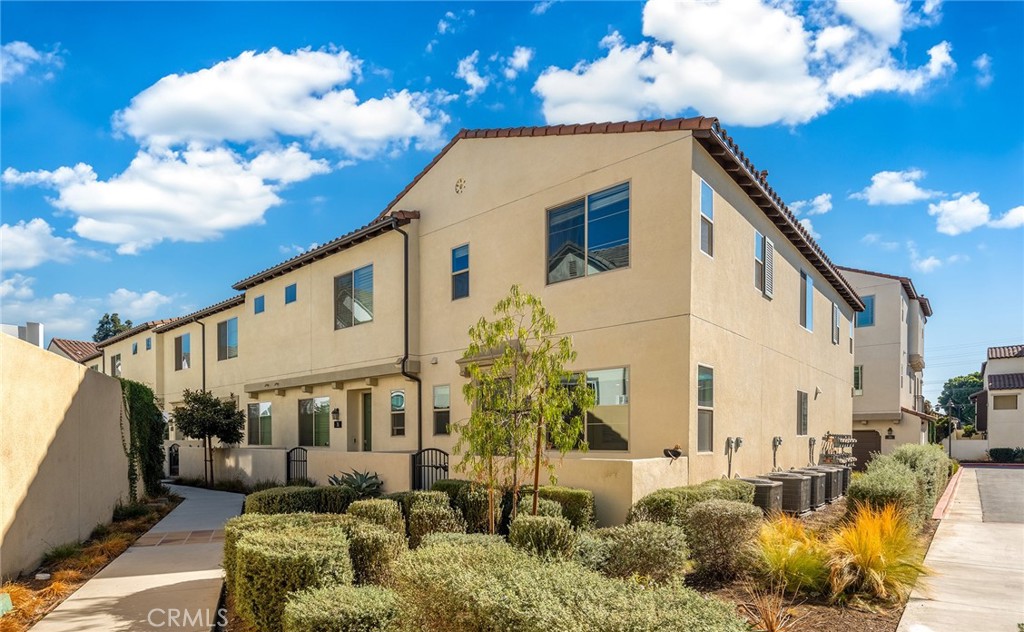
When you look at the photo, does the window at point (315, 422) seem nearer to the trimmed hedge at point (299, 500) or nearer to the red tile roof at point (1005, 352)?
the trimmed hedge at point (299, 500)

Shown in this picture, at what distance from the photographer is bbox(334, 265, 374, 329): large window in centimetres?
1830

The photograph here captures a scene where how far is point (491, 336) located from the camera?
866cm

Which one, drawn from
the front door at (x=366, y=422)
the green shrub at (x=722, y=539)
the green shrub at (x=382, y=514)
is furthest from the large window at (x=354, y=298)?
the green shrub at (x=722, y=539)

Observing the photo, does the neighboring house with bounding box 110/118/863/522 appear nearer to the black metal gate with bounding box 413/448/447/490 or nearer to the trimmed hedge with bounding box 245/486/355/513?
the black metal gate with bounding box 413/448/447/490

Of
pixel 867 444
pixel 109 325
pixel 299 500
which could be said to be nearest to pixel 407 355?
pixel 299 500

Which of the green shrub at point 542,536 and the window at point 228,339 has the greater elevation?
the window at point 228,339

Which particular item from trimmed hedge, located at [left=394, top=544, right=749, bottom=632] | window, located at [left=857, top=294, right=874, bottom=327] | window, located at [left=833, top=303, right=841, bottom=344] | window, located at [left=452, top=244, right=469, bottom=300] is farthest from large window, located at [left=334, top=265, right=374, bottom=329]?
window, located at [left=857, top=294, right=874, bottom=327]

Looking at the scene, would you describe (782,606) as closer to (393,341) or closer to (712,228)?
(712,228)

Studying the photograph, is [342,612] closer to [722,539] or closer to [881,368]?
[722,539]

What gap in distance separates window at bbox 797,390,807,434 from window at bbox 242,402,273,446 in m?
16.3

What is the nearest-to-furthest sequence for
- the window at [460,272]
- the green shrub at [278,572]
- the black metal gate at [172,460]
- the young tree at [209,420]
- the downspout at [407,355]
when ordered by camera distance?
1. the green shrub at [278,572]
2. the window at [460,272]
3. the downspout at [407,355]
4. the young tree at [209,420]
5. the black metal gate at [172,460]

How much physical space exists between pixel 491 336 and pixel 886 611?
→ 507cm

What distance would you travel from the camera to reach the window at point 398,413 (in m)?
17.0

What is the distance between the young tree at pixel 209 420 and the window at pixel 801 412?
17.1m
